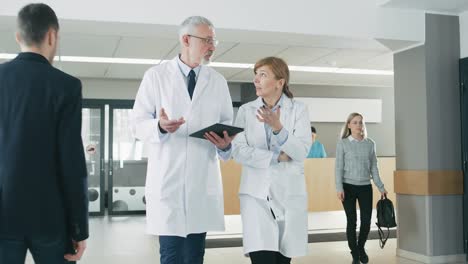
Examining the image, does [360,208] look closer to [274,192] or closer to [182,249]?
[274,192]

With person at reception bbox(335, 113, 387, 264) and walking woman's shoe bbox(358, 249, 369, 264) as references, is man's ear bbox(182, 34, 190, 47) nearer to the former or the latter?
person at reception bbox(335, 113, 387, 264)

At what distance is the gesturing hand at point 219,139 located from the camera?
2.56 meters

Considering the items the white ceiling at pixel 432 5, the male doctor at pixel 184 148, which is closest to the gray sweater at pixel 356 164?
the white ceiling at pixel 432 5

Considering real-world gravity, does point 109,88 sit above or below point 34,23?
above

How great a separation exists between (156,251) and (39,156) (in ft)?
16.1

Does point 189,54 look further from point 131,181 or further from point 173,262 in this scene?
point 131,181

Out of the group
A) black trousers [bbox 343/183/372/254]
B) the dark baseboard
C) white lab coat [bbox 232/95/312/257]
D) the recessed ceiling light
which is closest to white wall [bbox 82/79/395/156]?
the recessed ceiling light

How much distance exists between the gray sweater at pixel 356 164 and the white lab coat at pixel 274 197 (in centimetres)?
277

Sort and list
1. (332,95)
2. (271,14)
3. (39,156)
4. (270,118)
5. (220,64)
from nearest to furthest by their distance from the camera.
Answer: (39,156)
(270,118)
(271,14)
(220,64)
(332,95)

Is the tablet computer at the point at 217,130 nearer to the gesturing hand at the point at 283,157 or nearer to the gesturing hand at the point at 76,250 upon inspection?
the gesturing hand at the point at 283,157

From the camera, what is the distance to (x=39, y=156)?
1776mm

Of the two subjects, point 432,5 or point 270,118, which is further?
point 432,5

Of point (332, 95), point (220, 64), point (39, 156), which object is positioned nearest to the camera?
point (39, 156)

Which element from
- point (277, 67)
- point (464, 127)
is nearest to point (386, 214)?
point (464, 127)
